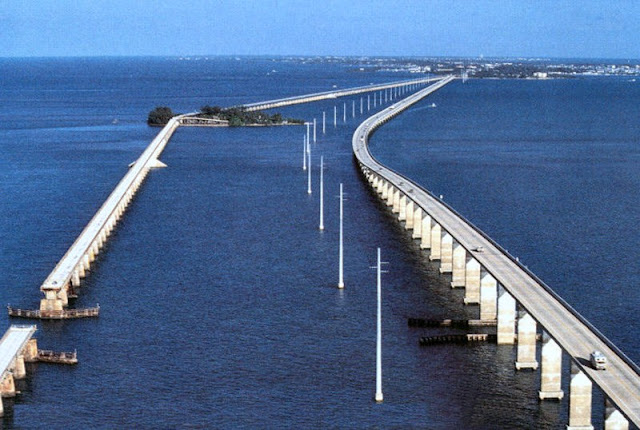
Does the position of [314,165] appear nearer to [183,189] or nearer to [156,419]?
[183,189]

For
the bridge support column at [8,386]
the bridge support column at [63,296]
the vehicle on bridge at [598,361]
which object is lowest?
the bridge support column at [8,386]

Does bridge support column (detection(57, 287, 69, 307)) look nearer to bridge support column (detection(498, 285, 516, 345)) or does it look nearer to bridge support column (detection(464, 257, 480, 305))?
bridge support column (detection(464, 257, 480, 305))

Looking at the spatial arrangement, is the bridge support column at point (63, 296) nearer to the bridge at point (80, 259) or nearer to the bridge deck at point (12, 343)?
the bridge at point (80, 259)

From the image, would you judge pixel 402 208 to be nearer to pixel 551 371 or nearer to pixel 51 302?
pixel 51 302

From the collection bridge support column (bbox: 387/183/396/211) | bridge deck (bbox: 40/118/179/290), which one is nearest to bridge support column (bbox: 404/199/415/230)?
bridge support column (bbox: 387/183/396/211)

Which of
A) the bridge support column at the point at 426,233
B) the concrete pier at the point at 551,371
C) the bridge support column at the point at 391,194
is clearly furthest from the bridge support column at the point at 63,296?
Result: the bridge support column at the point at 391,194

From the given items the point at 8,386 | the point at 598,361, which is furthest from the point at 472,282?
the point at 8,386

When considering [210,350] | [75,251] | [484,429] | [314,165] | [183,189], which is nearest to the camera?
[484,429]

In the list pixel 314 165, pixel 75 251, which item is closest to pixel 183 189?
pixel 314 165
